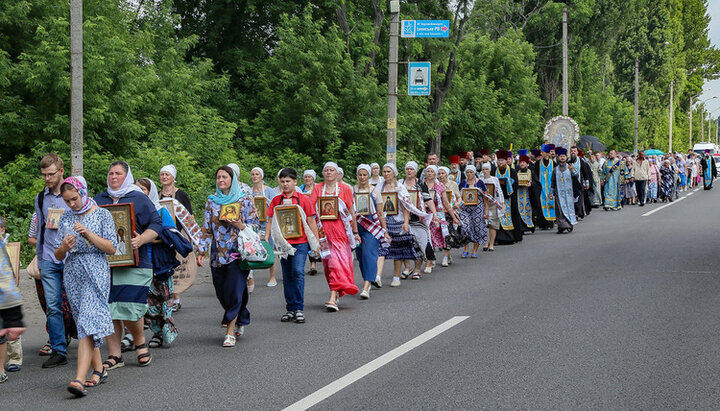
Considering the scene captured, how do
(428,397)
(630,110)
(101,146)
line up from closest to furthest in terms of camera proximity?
1. (428,397)
2. (101,146)
3. (630,110)

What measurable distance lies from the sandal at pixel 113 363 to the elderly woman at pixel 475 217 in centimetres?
916

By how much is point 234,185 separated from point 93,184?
1049 cm

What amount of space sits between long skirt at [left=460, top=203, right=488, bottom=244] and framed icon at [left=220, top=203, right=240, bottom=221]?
26.5ft

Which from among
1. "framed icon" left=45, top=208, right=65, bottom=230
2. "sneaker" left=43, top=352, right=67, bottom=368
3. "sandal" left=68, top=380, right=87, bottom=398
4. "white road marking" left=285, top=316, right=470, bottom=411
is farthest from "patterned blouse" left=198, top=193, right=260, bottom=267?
"sandal" left=68, top=380, right=87, bottom=398

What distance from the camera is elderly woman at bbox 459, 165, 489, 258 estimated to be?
16.2m

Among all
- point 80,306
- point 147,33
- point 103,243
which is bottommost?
point 80,306

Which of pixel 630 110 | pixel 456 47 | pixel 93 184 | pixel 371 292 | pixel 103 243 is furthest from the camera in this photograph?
pixel 630 110

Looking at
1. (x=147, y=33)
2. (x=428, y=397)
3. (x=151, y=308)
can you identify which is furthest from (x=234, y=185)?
(x=147, y=33)

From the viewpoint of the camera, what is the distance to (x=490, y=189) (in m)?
16.9

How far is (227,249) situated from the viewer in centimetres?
845

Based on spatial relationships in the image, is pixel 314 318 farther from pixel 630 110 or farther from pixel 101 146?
pixel 630 110

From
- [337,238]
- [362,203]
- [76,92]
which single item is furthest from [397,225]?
[76,92]

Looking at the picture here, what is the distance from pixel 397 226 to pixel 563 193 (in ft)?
33.5

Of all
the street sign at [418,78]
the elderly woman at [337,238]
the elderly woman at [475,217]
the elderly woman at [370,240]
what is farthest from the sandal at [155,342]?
the street sign at [418,78]
